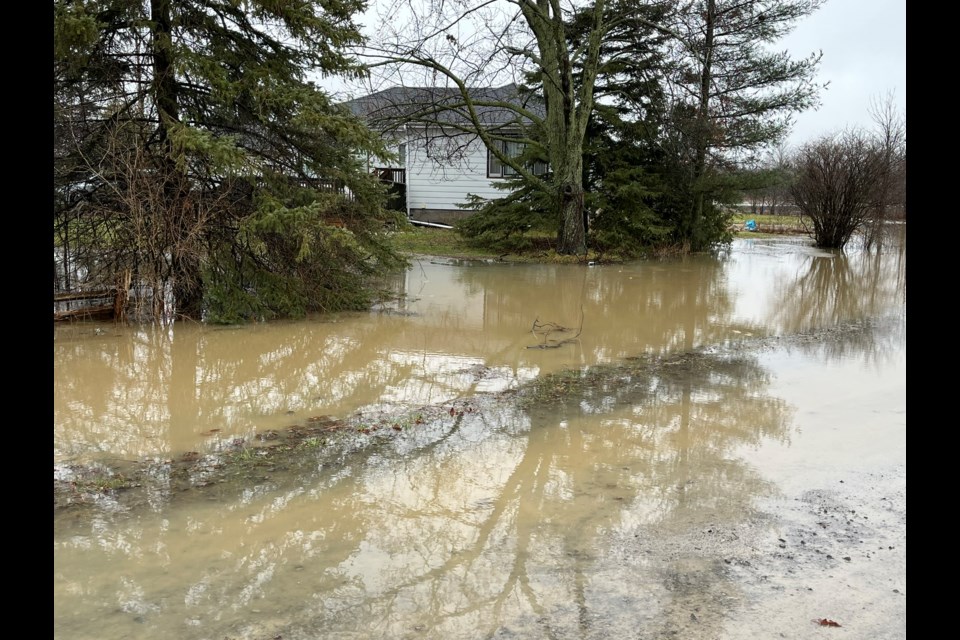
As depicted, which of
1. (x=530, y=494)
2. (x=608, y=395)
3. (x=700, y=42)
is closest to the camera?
(x=530, y=494)

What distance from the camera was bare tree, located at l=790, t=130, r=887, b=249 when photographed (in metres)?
24.7

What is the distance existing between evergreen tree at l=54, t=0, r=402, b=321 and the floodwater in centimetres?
91

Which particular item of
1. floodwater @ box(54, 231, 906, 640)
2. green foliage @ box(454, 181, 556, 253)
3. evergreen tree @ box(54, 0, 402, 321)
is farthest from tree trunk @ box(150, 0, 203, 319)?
green foliage @ box(454, 181, 556, 253)

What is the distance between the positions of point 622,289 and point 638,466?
400 inches

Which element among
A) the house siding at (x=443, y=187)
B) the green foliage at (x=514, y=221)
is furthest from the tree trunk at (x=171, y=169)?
the house siding at (x=443, y=187)

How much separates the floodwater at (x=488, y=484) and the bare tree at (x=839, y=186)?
1539cm

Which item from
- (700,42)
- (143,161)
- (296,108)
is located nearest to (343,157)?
(296,108)

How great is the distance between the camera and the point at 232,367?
28.2ft

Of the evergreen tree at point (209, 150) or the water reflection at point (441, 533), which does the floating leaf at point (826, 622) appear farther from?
the evergreen tree at point (209, 150)

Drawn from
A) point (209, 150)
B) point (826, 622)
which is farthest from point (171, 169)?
point (826, 622)

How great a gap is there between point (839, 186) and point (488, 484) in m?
23.6

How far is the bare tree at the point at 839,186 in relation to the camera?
24.7m

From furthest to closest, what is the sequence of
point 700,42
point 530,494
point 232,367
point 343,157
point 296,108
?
point 700,42 → point 343,157 → point 296,108 → point 232,367 → point 530,494
